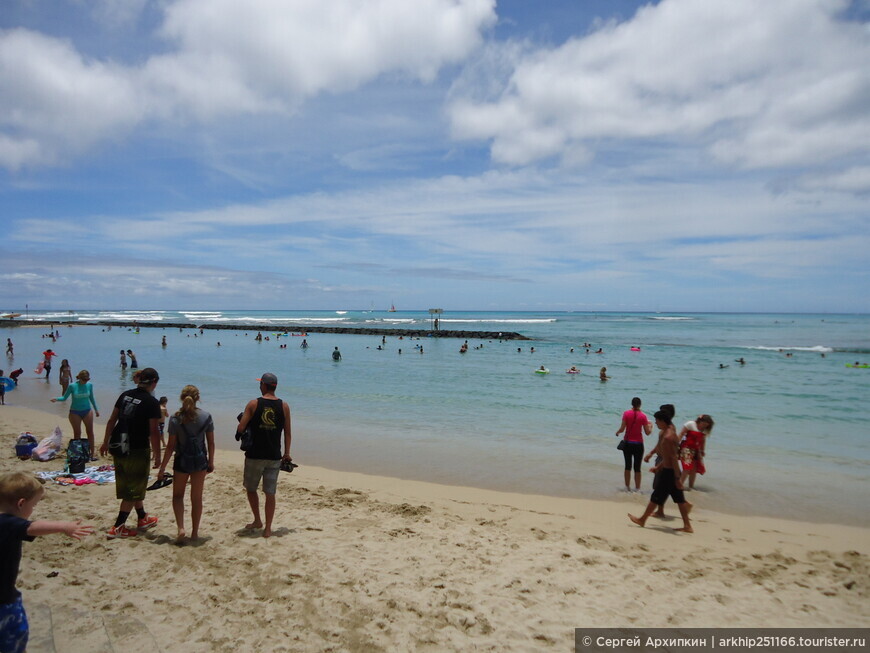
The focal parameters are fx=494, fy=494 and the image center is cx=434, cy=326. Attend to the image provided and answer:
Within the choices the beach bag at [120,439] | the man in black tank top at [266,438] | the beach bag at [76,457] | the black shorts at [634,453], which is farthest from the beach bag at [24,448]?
the black shorts at [634,453]

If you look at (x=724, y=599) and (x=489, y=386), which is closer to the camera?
(x=724, y=599)

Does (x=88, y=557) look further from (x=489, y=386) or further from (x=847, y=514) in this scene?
(x=489, y=386)

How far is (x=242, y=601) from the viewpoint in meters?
4.21

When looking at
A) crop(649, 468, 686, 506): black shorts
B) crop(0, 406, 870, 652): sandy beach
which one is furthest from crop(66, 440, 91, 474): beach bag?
crop(649, 468, 686, 506): black shorts

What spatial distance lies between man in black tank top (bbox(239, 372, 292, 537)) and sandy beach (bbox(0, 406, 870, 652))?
585 millimetres

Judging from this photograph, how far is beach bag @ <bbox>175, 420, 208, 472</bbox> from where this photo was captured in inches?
202

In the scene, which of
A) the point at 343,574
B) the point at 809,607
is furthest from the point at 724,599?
the point at 343,574

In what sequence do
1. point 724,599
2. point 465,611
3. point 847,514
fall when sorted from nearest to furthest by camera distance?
point 465,611 < point 724,599 < point 847,514

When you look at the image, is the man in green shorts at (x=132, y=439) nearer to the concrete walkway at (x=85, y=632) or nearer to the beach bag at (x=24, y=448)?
the concrete walkway at (x=85, y=632)

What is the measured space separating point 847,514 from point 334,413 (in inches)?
474

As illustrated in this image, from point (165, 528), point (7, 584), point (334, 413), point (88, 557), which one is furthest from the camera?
point (334, 413)

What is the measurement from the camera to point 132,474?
5.25m

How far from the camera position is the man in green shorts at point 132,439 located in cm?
509

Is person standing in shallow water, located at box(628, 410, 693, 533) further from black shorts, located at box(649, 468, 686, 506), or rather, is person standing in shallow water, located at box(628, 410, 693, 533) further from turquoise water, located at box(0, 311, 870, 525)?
turquoise water, located at box(0, 311, 870, 525)
